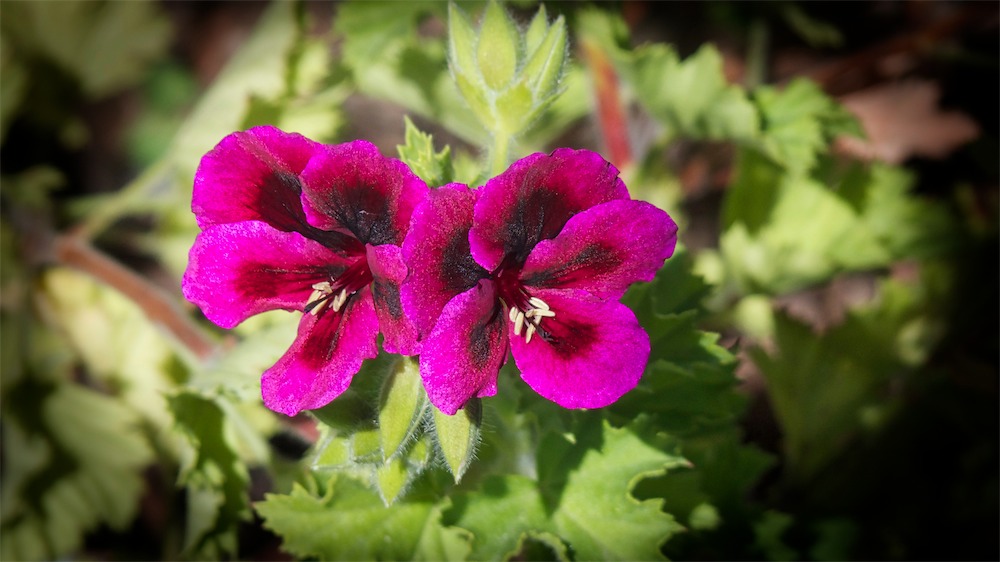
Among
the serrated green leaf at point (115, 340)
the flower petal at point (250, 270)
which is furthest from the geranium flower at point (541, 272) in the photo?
the serrated green leaf at point (115, 340)

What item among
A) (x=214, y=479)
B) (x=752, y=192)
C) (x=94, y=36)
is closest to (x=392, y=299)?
(x=214, y=479)

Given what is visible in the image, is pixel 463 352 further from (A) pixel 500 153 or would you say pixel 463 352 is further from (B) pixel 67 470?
(B) pixel 67 470

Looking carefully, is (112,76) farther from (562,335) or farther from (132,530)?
(562,335)

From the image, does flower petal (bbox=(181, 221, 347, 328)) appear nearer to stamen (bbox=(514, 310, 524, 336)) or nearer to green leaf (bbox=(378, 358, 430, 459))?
green leaf (bbox=(378, 358, 430, 459))

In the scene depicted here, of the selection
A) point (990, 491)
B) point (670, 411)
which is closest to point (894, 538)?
point (990, 491)

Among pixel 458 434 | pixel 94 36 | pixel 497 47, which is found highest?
pixel 497 47

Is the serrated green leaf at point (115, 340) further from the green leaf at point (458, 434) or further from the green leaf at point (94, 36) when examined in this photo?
the green leaf at point (458, 434)

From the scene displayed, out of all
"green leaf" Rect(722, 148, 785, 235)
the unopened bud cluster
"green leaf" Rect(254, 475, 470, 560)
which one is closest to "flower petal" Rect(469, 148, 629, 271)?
the unopened bud cluster
